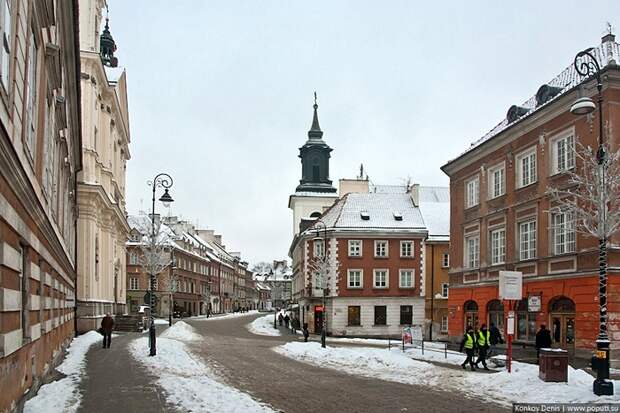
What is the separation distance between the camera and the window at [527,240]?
98.8 ft

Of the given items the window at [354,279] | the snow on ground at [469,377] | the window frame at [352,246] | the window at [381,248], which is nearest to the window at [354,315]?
the window at [354,279]

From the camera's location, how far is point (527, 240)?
3070 centimetres

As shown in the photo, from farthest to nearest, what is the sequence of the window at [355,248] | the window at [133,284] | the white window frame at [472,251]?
the window at [133,284] → the window at [355,248] → the white window frame at [472,251]

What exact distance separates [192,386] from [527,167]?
64.6ft

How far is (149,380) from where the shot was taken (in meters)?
19.3

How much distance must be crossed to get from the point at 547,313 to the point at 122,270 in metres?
39.5

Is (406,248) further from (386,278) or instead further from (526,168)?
(526,168)

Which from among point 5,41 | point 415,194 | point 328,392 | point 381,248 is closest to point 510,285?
point 328,392

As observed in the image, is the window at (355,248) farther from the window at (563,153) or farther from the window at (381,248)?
the window at (563,153)

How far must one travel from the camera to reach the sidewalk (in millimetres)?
14367

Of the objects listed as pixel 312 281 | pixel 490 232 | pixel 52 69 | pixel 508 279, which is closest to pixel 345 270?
pixel 312 281

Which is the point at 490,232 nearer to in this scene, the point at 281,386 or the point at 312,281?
the point at 281,386

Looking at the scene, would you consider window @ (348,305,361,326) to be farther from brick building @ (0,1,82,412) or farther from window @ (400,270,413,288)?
Answer: brick building @ (0,1,82,412)

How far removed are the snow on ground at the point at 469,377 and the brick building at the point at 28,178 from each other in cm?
1054
